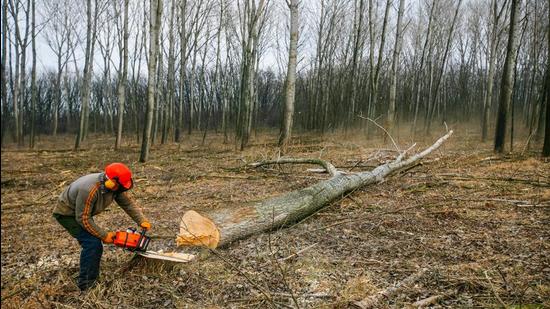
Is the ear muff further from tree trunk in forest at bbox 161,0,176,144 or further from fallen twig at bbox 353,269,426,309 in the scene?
tree trunk in forest at bbox 161,0,176,144

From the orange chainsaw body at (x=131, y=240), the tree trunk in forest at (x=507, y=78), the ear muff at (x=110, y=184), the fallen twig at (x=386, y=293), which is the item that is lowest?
the fallen twig at (x=386, y=293)

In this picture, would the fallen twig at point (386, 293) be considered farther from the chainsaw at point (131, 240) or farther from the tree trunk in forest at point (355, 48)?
the tree trunk in forest at point (355, 48)

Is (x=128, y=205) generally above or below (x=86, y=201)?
below

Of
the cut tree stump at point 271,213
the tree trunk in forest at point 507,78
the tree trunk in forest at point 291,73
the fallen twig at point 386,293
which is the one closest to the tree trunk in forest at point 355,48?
the tree trunk in forest at point 291,73

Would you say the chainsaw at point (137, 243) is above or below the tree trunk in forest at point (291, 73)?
below

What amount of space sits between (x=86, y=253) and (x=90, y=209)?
→ 1.44 ft

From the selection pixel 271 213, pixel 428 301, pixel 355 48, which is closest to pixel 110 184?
pixel 271 213

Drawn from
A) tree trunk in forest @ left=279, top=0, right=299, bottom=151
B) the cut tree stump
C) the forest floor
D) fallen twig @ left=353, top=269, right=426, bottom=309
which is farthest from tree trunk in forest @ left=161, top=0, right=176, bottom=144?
fallen twig @ left=353, top=269, right=426, bottom=309

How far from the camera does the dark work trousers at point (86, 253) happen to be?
3613mm

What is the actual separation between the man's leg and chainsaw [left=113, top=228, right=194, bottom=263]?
260mm

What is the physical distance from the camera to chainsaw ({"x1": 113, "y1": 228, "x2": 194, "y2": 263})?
3.57m

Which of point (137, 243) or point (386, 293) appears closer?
point (386, 293)

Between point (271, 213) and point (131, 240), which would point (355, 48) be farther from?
point (131, 240)

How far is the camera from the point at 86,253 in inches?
143
